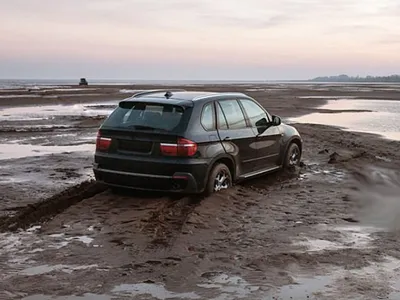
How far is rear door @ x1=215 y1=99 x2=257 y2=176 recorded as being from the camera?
855cm

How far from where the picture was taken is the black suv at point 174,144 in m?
7.72

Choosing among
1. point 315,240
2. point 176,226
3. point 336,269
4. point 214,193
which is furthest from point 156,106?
point 336,269

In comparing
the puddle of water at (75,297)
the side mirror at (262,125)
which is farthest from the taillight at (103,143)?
the puddle of water at (75,297)

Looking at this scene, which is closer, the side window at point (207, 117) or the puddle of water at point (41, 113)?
the side window at point (207, 117)

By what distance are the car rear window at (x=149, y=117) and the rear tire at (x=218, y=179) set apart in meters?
0.90

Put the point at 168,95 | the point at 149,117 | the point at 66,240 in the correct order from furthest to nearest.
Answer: the point at 168,95
the point at 149,117
the point at 66,240

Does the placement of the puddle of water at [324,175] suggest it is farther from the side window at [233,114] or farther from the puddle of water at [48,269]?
the puddle of water at [48,269]

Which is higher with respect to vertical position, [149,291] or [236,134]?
[236,134]

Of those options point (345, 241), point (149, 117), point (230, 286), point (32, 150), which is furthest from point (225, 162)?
point (32, 150)

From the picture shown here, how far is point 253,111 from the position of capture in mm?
9633

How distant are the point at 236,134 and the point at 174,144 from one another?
144cm

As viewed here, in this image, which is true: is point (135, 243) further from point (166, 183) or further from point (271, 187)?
point (271, 187)

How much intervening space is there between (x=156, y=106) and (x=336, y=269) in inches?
150

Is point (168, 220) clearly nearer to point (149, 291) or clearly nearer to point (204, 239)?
point (204, 239)
